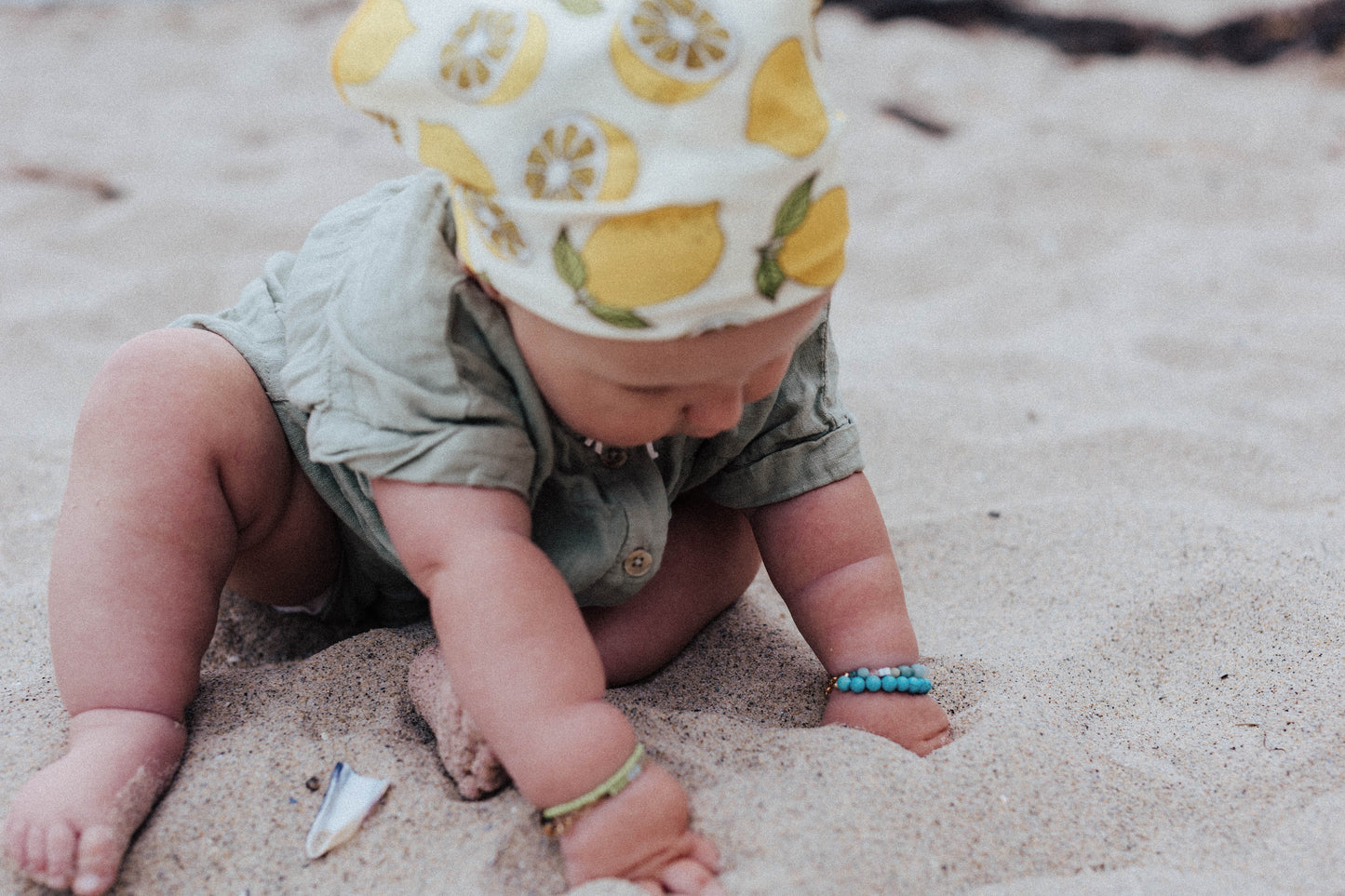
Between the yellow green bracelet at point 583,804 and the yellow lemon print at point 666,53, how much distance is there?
1.73 feet

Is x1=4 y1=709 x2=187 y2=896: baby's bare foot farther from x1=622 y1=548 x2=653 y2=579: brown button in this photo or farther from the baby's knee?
x1=622 y1=548 x2=653 y2=579: brown button

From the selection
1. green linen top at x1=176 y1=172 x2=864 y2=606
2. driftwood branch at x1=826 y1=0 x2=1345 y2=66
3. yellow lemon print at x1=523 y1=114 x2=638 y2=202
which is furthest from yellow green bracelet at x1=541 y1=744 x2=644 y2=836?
driftwood branch at x1=826 y1=0 x2=1345 y2=66

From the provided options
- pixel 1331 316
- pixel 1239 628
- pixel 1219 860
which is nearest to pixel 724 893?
pixel 1219 860

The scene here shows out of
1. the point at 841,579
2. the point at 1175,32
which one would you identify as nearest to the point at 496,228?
the point at 841,579

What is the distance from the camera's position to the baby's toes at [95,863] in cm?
96

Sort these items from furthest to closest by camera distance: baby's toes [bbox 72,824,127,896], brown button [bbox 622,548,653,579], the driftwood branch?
the driftwood branch
brown button [bbox 622,548,653,579]
baby's toes [bbox 72,824,127,896]

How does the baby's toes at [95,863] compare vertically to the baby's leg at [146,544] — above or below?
below

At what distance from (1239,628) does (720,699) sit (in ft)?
1.99

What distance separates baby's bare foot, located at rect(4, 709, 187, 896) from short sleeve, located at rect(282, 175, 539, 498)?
1.03ft

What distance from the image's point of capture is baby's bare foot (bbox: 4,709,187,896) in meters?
0.97

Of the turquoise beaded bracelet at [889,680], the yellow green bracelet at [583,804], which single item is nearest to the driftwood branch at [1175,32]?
the turquoise beaded bracelet at [889,680]

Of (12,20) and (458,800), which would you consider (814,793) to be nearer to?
(458,800)

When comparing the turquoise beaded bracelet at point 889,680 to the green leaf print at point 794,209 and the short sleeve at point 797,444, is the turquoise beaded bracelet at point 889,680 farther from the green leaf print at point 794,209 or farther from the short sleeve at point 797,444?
the green leaf print at point 794,209

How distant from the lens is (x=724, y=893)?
0.91m
